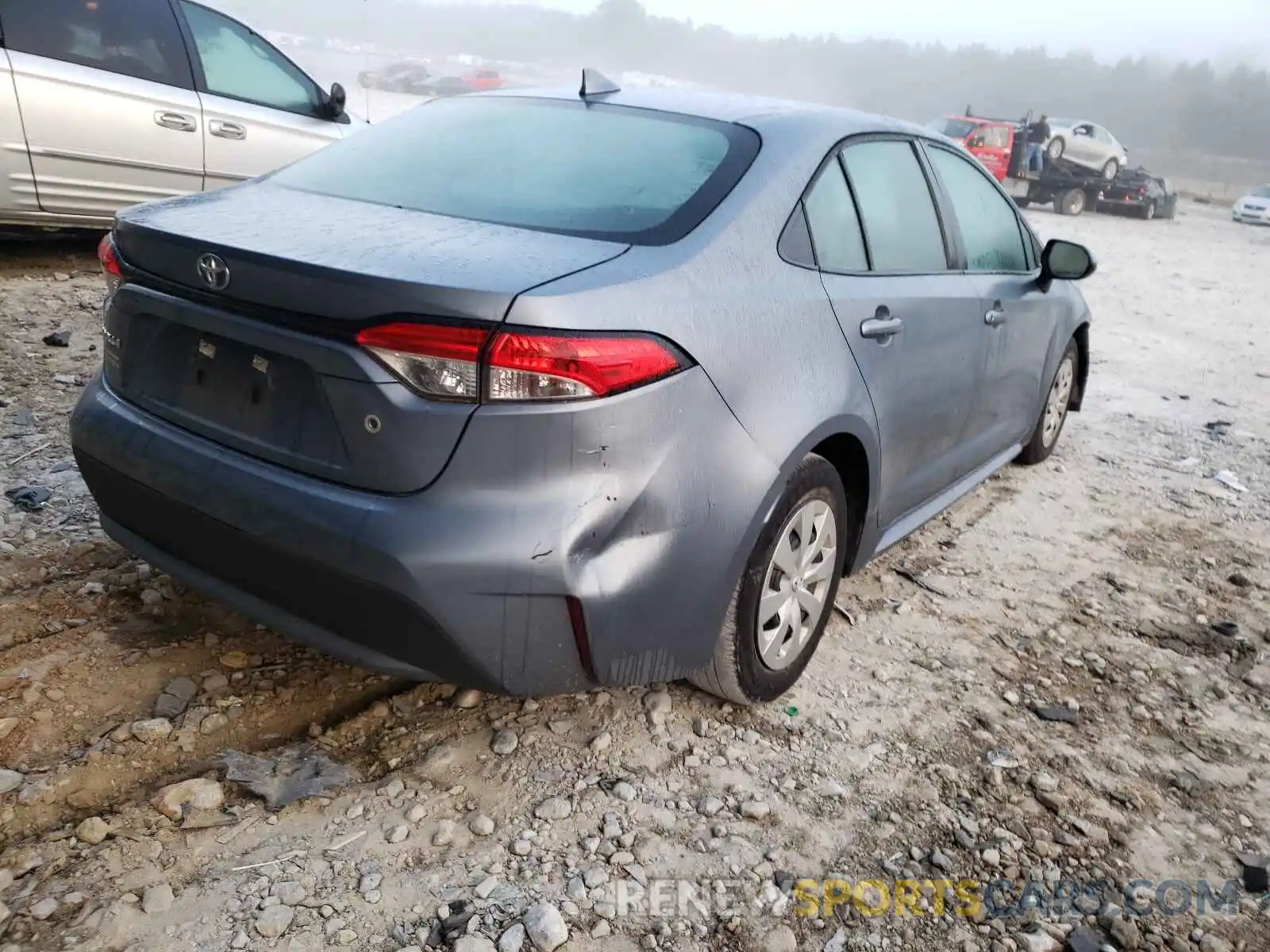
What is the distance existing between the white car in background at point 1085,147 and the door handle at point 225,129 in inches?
780

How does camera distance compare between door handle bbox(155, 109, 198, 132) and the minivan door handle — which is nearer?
the minivan door handle

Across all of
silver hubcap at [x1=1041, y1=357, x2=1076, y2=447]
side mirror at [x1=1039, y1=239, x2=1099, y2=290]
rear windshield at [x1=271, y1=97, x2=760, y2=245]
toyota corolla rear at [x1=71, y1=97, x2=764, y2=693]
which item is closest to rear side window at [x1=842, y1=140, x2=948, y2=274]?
rear windshield at [x1=271, y1=97, x2=760, y2=245]

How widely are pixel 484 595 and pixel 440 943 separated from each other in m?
0.67

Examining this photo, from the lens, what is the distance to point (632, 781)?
2.49 metres

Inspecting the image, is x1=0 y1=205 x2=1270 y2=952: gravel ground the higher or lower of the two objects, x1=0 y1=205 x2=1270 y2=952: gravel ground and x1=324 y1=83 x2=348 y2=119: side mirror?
the lower

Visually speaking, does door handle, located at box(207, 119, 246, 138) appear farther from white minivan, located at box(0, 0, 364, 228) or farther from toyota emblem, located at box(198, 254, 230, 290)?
toyota emblem, located at box(198, 254, 230, 290)

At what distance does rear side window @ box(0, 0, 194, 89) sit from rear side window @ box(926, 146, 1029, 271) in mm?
4541

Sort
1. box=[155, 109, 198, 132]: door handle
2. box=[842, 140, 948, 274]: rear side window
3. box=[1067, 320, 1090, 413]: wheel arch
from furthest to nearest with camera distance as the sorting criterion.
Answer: box=[155, 109, 198, 132]: door handle → box=[1067, 320, 1090, 413]: wheel arch → box=[842, 140, 948, 274]: rear side window

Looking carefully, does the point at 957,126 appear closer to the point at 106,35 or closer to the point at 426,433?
the point at 106,35

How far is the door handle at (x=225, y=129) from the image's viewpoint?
6016 mm

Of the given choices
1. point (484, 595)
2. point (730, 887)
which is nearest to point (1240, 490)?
point (730, 887)

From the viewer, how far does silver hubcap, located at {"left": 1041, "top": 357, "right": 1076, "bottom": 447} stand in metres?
5.03

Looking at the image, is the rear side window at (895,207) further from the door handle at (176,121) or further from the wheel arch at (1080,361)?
the door handle at (176,121)

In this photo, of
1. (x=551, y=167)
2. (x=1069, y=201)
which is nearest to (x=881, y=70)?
(x=1069, y=201)
